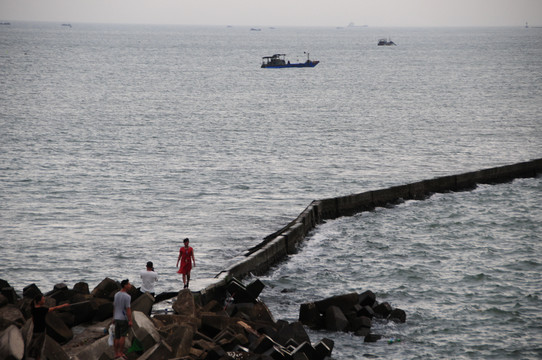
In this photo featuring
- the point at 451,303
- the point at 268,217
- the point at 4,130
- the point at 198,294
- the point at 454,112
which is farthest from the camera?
the point at 454,112

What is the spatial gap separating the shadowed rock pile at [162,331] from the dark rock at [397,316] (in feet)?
12.5

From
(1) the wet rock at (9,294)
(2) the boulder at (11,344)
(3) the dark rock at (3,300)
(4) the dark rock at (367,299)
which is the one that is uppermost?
(2) the boulder at (11,344)

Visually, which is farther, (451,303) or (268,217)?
(268,217)

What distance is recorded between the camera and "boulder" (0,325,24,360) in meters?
13.8

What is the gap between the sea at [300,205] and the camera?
22719 millimetres

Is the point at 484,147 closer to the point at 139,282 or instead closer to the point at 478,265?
the point at 478,265

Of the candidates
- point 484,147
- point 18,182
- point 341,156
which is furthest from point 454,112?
point 18,182

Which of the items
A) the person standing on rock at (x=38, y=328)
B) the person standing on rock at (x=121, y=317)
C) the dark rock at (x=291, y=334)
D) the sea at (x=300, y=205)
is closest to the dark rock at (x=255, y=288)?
the sea at (x=300, y=205)

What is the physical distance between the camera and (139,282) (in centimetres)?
2367

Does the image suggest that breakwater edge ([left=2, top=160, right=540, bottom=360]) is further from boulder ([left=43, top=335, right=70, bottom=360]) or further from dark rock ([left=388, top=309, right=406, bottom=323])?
boulder ([left=43, top=335, right=70, bottom=360])

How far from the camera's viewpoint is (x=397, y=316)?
66.6 feet

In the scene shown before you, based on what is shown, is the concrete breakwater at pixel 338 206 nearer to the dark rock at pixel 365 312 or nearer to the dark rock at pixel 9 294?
the dark rock at pixel 365 312

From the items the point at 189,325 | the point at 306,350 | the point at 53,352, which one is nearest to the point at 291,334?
the point at 306,350

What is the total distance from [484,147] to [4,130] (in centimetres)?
3801
